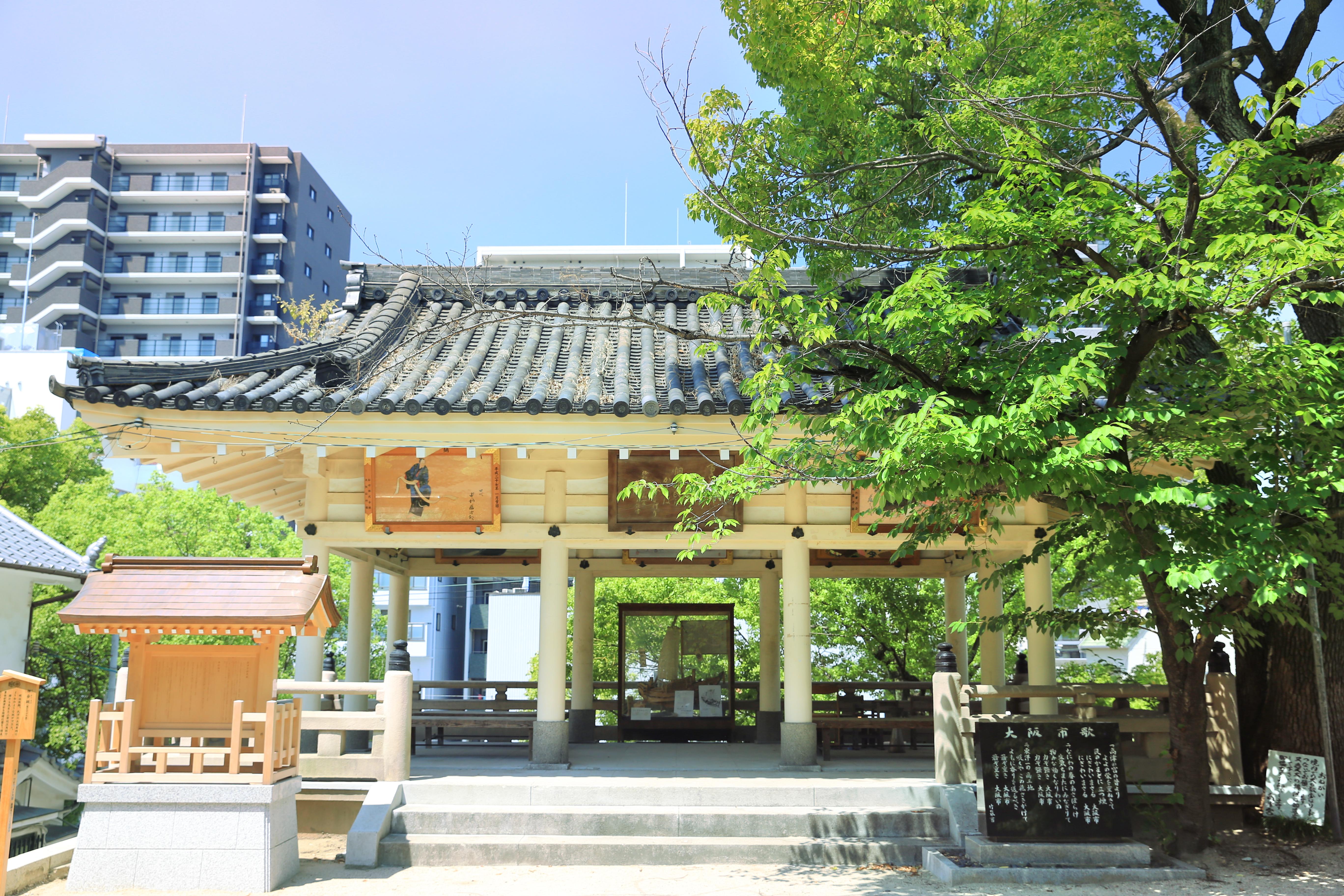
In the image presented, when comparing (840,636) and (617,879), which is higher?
(840,636)

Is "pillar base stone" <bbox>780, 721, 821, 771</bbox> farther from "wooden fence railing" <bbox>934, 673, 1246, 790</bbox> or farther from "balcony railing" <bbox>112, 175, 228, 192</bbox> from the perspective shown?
"balcony railing" <bbox>112, 175, 228, 192</bbox>

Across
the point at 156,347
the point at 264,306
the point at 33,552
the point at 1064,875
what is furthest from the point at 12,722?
the point at 156,347

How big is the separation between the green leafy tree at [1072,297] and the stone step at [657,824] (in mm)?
2490

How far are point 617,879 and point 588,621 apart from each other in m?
8.02

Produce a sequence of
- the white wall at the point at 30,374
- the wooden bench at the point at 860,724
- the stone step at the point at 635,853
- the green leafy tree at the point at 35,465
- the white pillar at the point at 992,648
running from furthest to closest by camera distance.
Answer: the white wall at the point at 30,374
the green leafy tree at the point at 35,465
the white pillar at the point at 992,648
the wooden bench at the point at 860,724
the stone step at the point at 635,853

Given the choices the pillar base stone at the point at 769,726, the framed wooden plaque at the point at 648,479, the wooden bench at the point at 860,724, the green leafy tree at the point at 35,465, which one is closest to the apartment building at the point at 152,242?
the green leafy tree at the point at 35,465

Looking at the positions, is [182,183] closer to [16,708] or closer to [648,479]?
[648,479]

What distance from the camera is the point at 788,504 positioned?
38.6 feet

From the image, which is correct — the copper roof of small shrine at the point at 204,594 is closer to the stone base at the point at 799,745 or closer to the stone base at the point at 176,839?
the stone base at the point at 176,839

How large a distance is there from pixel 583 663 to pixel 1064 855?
9.43 m

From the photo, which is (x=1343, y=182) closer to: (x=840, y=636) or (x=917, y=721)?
(x=917, y=721)

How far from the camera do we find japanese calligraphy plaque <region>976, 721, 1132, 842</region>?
8.70 m

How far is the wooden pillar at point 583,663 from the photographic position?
16188 mm

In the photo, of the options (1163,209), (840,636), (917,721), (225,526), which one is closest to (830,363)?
(1163,209)
